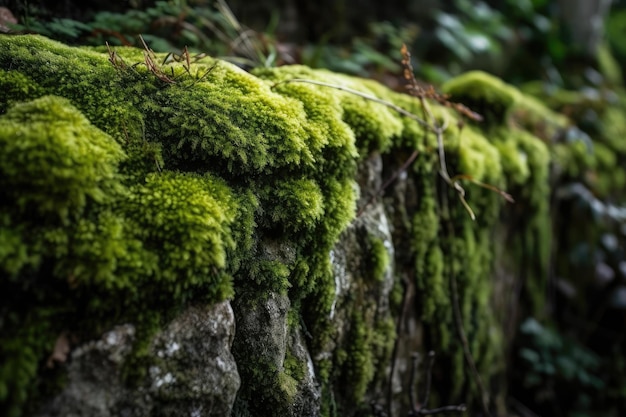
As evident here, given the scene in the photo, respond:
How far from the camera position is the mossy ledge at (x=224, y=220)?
3.17ft

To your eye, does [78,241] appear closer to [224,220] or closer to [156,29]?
[224,220]

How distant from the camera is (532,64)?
533 centimetres

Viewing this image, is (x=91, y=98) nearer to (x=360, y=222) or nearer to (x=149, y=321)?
(x=149, y=321)

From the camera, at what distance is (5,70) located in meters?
1.25

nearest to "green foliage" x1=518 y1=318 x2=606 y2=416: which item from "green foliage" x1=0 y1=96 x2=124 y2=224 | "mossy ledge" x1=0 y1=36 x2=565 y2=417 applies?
"mossy ledge" x1=0 y1=36 x2=565 y2=417

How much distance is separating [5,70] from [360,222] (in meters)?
1.37

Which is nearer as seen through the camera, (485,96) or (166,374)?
(166,374)

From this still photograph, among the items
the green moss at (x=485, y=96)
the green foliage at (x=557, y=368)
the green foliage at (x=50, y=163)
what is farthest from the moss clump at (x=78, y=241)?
the green foliage at (x=557, y=368)

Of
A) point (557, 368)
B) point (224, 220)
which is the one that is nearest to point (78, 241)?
point (224, 220)

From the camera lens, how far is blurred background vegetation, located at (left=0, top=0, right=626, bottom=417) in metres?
2.25

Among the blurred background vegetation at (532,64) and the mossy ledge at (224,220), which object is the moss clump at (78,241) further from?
the blurred background vegetation at (532,64)

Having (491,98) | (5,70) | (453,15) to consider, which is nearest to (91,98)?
(5,70)

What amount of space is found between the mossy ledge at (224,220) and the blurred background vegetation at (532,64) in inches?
26.4

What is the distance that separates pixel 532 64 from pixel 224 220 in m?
5.64
